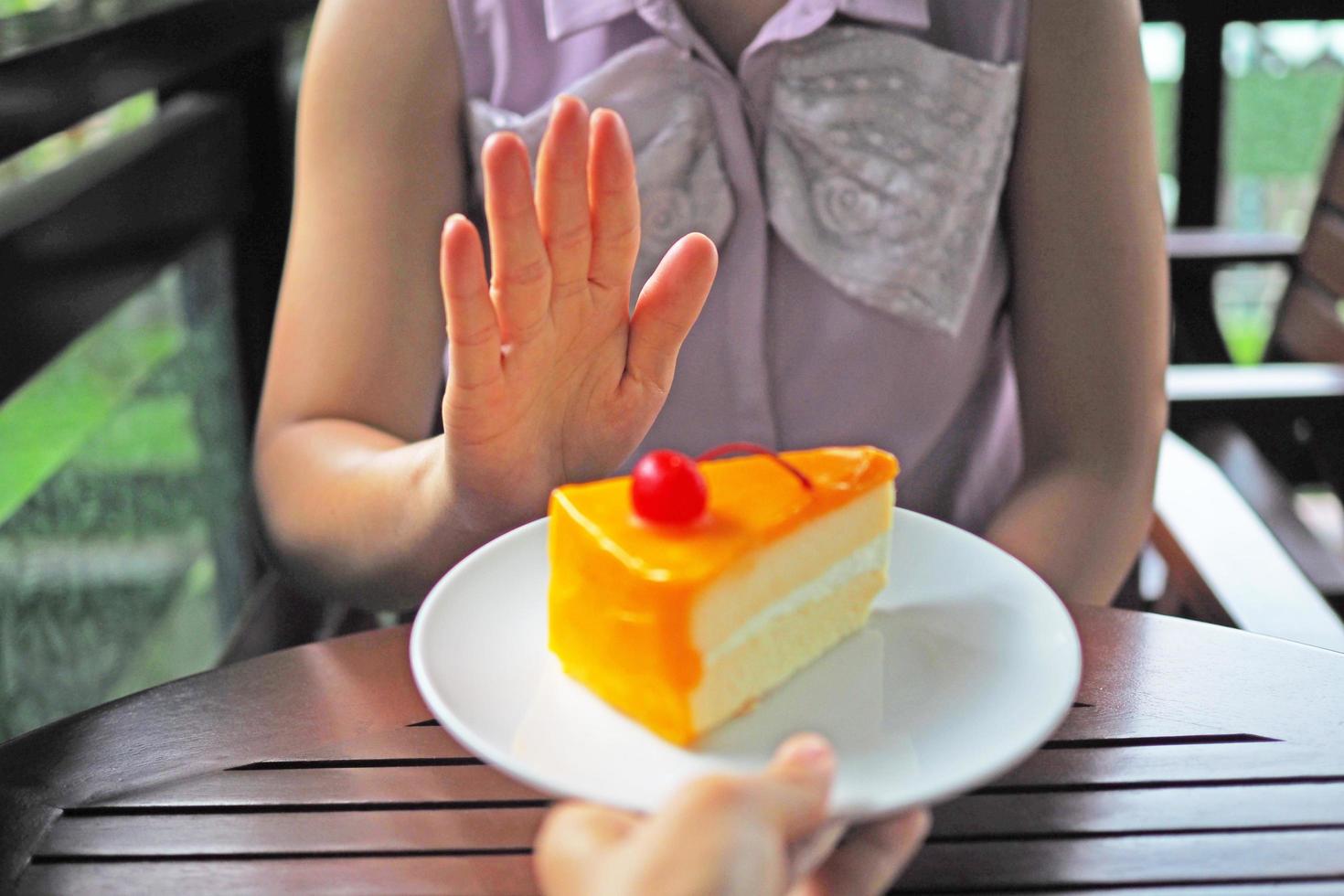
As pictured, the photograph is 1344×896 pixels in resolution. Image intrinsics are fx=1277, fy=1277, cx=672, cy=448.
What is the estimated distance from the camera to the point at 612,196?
784 millimetres

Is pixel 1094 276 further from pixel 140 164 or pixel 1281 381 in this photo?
pixel 140 164

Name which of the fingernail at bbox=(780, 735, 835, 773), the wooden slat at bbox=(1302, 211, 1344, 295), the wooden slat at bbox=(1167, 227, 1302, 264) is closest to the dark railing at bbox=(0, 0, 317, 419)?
the fingernail at bbox=(780, 735, 835, 773)

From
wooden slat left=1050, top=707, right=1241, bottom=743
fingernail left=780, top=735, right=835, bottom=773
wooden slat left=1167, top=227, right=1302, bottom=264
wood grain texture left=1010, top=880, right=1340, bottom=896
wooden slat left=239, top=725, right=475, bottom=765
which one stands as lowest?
wooden slat left=1167, top=227, right=1302, bottom=264

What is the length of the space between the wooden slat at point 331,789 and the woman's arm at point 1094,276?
0.61m

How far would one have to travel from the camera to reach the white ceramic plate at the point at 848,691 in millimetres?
572

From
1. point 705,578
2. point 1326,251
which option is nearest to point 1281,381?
point 1326,251

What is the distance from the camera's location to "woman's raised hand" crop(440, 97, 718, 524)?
2.39ft

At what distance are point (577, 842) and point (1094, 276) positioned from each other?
0.87 m

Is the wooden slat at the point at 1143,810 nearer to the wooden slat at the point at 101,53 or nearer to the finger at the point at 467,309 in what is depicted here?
the finger at the point at 467,309

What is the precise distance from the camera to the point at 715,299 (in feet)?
4.03

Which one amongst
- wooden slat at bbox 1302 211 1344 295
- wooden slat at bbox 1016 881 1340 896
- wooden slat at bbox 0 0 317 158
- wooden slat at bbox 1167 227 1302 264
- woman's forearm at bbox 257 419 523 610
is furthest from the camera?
wooden slat at bbox 1167 227 1302 264

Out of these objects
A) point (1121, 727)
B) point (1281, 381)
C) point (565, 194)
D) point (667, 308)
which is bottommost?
point (1281, 381)

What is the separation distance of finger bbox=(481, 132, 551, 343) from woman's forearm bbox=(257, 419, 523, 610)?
0.52 ft

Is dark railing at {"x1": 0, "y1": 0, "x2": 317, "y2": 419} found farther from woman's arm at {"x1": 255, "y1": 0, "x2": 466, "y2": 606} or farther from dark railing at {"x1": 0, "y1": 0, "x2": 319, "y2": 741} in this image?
woman's arm at {"x1": 255, "y1": 0, "x2": 466, "y2": 606}
